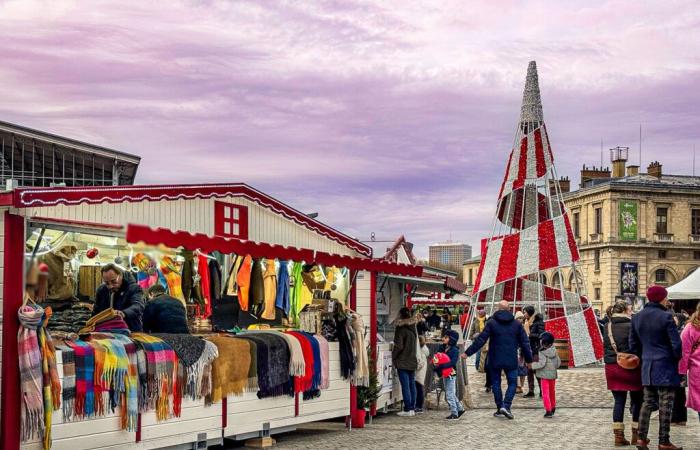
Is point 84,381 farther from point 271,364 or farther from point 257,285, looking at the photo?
point 257,285

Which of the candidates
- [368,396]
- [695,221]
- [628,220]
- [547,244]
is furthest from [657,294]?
[695,221]

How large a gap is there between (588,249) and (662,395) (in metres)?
69.5

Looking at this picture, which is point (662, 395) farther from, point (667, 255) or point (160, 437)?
point (667, 255)

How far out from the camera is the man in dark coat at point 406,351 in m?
15.4

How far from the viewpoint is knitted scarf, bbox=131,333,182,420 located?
10.4 metres

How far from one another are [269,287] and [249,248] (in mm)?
4007

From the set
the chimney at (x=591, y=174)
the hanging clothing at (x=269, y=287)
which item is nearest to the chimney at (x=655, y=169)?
the chimney at (x=591, y=174)

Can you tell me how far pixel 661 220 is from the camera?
254 ft

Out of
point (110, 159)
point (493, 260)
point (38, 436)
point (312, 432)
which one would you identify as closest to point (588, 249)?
point (493, 260)

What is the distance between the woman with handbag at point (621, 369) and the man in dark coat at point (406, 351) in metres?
3.84

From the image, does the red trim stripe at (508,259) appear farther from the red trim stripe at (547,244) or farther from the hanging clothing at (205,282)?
the hanging clothing at (205,282)

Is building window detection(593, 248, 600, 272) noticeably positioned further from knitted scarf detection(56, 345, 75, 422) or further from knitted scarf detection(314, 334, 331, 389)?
knitted scarf detection(56, 345, 75, 422)

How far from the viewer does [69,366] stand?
965 cm

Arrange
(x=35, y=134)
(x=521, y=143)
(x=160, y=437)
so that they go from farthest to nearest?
1. (x=521, y=143)
2. (x=35, y=134)
3. (x=160, y=437)
